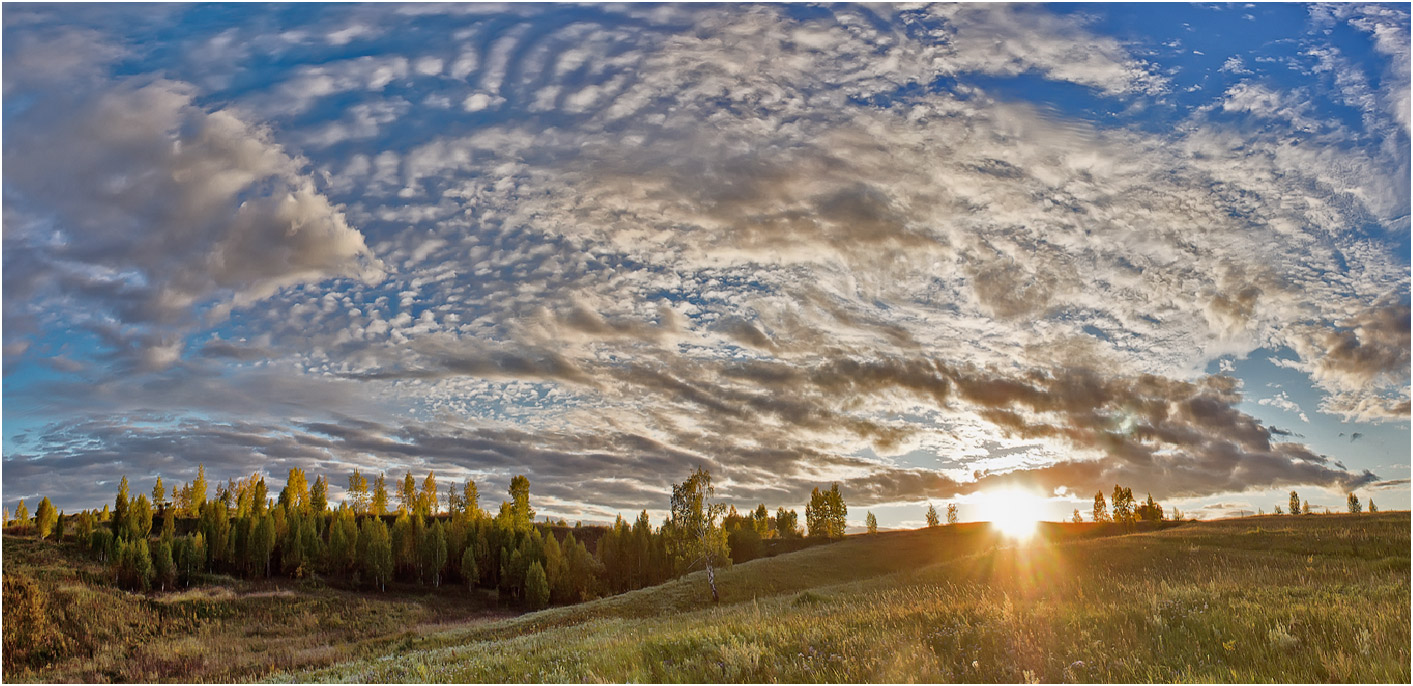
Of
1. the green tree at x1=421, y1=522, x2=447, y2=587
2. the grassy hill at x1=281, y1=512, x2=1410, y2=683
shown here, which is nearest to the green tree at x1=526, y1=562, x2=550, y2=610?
the green tree at x1=421, y1=522, x2=447, y2=587

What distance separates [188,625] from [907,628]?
7140cm

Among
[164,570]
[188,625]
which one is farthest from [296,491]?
[188,625]

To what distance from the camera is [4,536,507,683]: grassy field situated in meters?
41.6

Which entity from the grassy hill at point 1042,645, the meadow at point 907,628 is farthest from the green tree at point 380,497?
the grassy hill at point 1042,645

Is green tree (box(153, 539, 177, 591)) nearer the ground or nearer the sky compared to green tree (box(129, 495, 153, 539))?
nearer the ground

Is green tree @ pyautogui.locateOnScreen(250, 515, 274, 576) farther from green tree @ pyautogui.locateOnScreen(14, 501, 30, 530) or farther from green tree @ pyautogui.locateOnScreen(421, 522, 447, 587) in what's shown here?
green tree @ pyautogui.locateOnScreen(14, 501, 30, 530)

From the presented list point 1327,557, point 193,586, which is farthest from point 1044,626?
point 193,586

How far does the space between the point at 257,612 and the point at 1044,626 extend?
260 ft

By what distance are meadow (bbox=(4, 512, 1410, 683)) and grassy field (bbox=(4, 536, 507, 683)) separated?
26cm

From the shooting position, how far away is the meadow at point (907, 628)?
9727mm

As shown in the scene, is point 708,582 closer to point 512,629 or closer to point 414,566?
point 512,629

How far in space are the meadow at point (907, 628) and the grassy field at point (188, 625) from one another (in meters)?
0.26

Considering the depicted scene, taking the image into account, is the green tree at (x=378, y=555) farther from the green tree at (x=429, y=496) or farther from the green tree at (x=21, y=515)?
the green tree at (x=21, y=515)

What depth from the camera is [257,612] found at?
68000 mm
